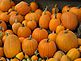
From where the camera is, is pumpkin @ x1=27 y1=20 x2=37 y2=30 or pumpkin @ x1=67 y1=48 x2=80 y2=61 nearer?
pumpkin @ x1=67 y1=48 x2=80 y2=61

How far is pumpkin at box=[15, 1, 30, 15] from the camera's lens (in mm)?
2763

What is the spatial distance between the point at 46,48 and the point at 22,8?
2.66ft

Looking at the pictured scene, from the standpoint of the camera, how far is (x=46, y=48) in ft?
6.93

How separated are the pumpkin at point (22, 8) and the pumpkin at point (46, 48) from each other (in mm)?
729

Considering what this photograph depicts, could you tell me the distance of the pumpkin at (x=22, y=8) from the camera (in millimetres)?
2763

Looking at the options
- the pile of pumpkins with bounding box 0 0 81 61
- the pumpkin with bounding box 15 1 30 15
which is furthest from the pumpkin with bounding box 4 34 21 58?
the pumpkin with bounding box 15 1 30 15

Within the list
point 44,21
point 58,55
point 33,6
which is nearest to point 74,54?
point 58,55

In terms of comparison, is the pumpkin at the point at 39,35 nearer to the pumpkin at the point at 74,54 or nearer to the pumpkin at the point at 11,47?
the pumpkin at the point at 11,47

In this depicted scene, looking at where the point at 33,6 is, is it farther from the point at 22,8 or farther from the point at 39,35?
the point at 39,35

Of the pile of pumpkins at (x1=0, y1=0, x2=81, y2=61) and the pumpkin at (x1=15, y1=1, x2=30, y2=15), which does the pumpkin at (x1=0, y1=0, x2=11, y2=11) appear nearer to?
the pile of pumpkins at (x1=0, y1=0, x2=81, y2=61)

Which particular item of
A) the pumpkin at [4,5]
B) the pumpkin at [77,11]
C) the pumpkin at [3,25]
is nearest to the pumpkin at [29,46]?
the pumpkin at [3,25]

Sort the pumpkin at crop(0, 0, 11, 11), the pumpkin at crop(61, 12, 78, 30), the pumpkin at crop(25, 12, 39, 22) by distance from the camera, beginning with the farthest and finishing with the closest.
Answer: the pumpkin at crop(0, 0, 11, 11)
the pumpkin at crop(25, 12, 39, 22)
the pumpkin at crop(61, 12, 78, 30)

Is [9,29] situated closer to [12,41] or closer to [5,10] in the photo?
[5,10]

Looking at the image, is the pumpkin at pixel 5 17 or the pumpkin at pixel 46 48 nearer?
the pumpkin at pixel 46 48
